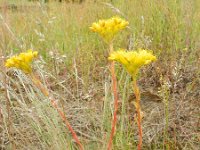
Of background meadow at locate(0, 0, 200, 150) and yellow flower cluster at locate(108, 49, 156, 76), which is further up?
yellow flower cluster at locate(108, 49, 156, 76)

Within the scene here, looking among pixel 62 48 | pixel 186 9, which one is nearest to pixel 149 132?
pixel 186 9

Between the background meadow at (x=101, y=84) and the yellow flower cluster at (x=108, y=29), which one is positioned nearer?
the yellow flower cluster at (x=108, y=29)

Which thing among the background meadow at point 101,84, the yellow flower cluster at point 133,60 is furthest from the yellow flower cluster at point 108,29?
the background meadow at point 101,84

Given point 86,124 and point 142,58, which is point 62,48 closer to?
point 86,124

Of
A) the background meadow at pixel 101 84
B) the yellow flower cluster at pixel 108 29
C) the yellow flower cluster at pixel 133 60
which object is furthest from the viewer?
the background meadow at pixel 101 84

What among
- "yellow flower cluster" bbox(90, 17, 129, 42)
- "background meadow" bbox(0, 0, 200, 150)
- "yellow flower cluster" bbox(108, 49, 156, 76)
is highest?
"yellow flower cluster" bbox(90, 17, 129, 42)

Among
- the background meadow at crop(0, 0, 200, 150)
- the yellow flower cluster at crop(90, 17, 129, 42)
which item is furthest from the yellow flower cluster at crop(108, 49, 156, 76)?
the background meadow at crop(0, 0, 200, 150)

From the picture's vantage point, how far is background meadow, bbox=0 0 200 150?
1.45m

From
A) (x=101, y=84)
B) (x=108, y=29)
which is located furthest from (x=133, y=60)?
(x=101, y=84)

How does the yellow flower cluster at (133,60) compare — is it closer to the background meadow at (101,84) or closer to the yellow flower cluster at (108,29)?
the yellow flower cluster at (108,29)

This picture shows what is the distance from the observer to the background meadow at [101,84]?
4.75ft

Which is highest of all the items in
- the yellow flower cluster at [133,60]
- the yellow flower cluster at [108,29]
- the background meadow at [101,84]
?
the yellow flower cluster at [108,29]

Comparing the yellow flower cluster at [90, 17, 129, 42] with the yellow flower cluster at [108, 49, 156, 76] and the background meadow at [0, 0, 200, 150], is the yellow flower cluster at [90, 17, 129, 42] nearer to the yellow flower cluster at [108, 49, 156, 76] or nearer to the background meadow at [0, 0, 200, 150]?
the yellow flower cluster at [108, 49, 156, 76]

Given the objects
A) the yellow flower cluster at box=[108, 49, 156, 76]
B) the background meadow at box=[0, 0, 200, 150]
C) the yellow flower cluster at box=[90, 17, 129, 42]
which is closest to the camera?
the yellow flower cluster at box=[108, 49, 156, 76]
